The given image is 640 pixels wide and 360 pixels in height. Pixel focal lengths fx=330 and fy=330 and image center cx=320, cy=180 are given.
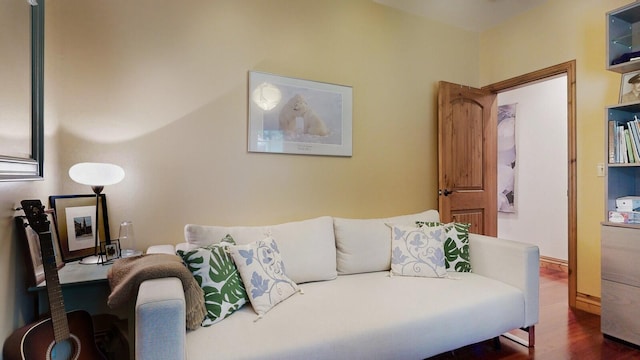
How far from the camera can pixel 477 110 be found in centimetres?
346

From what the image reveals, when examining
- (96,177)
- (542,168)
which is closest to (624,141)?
(542,168)

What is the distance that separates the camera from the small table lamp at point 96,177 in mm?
1866

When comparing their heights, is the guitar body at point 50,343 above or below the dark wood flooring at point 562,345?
above

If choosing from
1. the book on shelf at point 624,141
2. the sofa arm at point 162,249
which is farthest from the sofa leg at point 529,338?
the sofa arm at point 162,249

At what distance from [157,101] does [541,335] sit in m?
3.17

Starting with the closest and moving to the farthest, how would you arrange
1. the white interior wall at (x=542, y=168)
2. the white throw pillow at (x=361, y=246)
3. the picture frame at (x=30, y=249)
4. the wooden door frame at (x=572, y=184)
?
the picture frame at (x=30, y=249), the white throw pillow at (x=361, y=246), the wooden door frame at (x=572, y=184), the white interior wall at (x=542, y=168)

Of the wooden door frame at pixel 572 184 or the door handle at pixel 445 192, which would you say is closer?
the wooden door frame at pixel 572 184

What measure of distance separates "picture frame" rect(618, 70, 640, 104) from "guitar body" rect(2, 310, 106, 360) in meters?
3.62

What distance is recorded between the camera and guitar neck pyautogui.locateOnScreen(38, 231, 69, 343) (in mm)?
1395

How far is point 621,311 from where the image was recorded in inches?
87.4

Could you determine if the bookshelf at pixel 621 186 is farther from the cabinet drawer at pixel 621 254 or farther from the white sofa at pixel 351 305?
the white sofa at pixel 351 305

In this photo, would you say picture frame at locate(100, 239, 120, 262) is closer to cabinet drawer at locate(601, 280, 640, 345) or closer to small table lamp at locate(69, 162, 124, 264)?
small table lamp at locate(69, 162, 124, 264)

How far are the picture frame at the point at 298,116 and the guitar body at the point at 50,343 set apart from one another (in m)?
1.48

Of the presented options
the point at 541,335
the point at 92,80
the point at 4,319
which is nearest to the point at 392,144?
the point at 541,335
